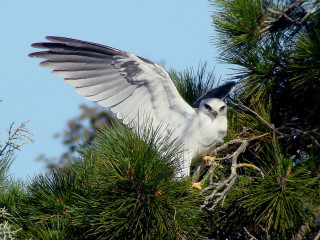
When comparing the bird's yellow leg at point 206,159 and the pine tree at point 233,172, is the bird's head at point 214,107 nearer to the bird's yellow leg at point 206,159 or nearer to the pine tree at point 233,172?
the pine tree at point 233,172

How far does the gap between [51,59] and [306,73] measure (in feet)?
5.24

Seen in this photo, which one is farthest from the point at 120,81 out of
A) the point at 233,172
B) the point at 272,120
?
the point at 233,172

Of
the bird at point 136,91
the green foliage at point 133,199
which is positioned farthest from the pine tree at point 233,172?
the bird at point 136,91

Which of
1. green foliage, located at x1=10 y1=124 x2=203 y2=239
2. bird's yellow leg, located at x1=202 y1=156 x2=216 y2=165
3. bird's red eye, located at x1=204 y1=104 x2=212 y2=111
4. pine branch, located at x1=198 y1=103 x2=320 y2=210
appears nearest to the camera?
green foliage, located at x1=10 y1=124 x2=203 y2=239

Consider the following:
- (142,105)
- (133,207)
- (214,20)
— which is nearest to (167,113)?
(142,105)

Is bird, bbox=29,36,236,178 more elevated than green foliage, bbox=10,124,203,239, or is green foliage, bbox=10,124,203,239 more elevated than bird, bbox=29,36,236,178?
bird, bbox=29,36,236,178

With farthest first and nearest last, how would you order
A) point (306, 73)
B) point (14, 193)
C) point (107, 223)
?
point (14, 193) < point (306, 73) < point (107, 223)

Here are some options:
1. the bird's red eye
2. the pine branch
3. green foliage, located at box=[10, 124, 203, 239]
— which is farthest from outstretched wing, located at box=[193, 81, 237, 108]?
green foliage, located at box=[10, 124, 203, 239]

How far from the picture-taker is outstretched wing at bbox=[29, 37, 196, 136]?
3654mm

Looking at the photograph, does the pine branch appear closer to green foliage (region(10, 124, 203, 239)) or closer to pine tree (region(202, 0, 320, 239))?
pine tree (region(202, 0, 320, 239))

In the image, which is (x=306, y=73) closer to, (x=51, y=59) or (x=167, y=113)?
(x=167, y=113)

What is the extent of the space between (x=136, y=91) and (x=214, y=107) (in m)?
0.54

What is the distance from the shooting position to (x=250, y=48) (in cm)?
344

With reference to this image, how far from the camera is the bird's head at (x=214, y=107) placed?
144 inches
